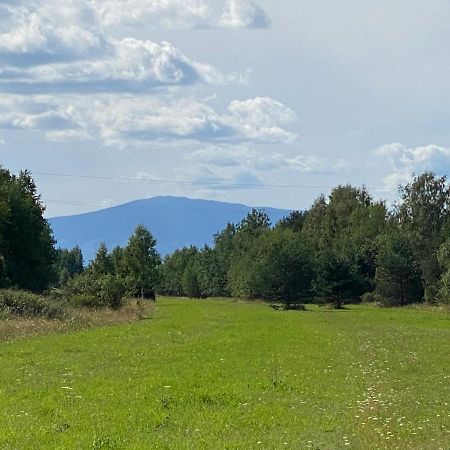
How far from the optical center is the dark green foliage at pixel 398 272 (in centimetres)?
11475

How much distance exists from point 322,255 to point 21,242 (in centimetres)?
5453

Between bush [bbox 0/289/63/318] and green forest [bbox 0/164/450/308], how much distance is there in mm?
21697

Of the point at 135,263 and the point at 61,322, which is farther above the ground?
the point at 135,263

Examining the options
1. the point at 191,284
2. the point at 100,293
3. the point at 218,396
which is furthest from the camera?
the point at 191,284

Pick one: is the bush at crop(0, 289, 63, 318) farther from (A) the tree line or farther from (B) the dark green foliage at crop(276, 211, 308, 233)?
(B) the dark green foliage at crop(276, 211, 308, 233)

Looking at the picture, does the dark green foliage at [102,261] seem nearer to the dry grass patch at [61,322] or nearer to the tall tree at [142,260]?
the tall tree at [142,260]

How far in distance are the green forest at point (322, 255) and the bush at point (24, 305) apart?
21697 millimetres

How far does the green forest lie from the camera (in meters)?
76.4

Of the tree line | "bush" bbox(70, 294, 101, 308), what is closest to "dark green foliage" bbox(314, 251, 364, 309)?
the tree line

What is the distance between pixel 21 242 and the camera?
74938 millimetres

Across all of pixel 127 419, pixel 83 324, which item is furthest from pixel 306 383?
pixel 83 324

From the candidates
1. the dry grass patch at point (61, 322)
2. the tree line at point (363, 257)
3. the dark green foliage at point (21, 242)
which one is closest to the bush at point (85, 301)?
the dry grass patch at point (61, 322)

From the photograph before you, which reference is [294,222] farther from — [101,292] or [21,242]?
[101,292]

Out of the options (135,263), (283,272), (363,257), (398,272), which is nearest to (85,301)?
(135,263)
